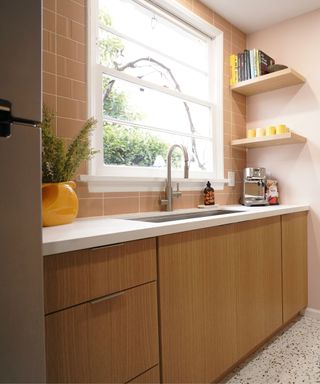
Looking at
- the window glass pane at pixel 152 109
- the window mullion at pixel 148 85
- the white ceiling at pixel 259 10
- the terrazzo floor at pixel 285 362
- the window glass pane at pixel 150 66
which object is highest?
the white ceiling at pixel 259 10

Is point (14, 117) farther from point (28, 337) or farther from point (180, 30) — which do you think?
point (180, 30)

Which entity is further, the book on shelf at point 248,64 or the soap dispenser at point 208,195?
the book on shelf at point 248,64

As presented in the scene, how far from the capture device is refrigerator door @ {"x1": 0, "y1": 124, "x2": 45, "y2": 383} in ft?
2.17

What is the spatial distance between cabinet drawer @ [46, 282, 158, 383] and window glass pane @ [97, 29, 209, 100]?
4.74 feet

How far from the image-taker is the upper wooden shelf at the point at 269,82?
227 centimetres

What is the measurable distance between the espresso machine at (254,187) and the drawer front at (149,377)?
67.2 inches

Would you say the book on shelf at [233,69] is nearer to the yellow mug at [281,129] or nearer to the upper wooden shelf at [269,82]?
the upper wooden shelf at [269,82]

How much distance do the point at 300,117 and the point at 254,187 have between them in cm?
71

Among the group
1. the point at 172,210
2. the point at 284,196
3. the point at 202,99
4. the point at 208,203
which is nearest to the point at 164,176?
the point at 172,210

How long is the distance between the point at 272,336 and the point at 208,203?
3.45ft

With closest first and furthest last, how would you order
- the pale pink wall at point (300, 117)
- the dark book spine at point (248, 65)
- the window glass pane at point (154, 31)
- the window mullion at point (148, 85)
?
the window mullion at point (148, 85)
the window glass pane at point (154, 31)
the pale pink wall at point (300, 117)
the dark book spine at point (248, 65)

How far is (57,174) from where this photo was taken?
4.24 ft

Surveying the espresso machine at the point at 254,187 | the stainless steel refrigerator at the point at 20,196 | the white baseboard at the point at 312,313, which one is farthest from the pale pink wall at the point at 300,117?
the stainless steel refrigerator at the point at 20,196

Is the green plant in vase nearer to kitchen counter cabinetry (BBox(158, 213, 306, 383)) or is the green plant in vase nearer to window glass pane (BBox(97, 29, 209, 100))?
kitchen counter cabinetry (BBox(158, 213, 306, 383))
